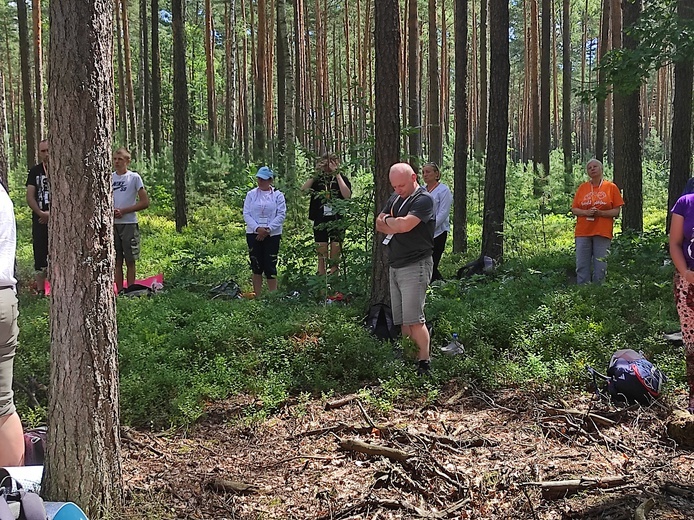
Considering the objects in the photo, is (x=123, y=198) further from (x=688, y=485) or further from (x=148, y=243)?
(x=688, y=485)

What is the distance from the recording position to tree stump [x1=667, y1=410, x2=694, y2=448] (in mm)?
4227

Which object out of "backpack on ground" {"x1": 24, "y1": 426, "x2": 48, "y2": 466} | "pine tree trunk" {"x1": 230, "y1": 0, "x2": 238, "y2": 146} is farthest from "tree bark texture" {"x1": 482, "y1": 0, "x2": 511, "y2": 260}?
"pine tree trunk" {"x1": 230, "y1": 0, "x2": 238, "y2": 146}

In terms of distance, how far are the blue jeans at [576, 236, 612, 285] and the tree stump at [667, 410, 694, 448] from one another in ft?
12.9

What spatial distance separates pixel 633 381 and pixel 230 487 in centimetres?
326

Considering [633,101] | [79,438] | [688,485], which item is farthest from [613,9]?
[79,438]

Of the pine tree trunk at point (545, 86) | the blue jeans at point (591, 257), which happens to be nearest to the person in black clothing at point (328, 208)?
the blue jeans at point (591, 257)

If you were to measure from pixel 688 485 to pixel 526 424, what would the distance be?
4.28 feet

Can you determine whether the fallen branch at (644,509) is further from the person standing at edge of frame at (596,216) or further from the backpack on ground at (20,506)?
the person standing at edge of frame at (596,216)

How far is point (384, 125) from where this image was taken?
6883 mm

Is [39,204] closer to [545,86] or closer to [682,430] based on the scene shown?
[682,430]

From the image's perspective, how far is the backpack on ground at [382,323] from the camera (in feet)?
21.4

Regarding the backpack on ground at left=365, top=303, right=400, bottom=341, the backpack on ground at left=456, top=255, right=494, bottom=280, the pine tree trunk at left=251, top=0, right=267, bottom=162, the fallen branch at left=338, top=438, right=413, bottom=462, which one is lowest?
the fallen branch at left=338, top=438, right=413, bottom=462

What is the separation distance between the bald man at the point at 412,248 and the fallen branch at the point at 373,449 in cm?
151

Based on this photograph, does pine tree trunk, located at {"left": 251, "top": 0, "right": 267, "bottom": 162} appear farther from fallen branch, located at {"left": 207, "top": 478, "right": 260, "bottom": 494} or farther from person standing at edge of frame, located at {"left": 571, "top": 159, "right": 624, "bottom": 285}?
fallen branch, located at {"left": 207, "top": 478, "right": 260, "bottom": 494}
